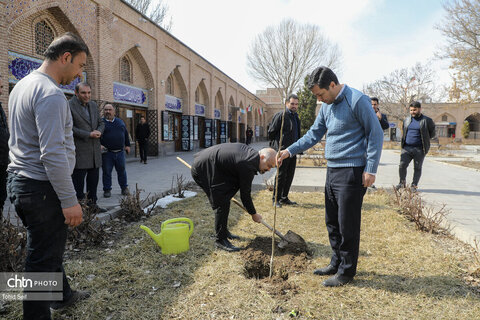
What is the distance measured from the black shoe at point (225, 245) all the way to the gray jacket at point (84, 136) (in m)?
2.36

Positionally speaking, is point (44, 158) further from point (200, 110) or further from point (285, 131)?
point (200, 110)

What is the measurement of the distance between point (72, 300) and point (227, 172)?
1875mm

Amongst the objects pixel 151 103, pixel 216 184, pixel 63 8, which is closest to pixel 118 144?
pixel 216 184

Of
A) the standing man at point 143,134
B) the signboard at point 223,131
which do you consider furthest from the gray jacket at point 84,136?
the signboard at point 223,131

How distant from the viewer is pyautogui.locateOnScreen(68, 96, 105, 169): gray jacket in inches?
171

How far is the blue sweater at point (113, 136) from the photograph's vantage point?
5.66 m

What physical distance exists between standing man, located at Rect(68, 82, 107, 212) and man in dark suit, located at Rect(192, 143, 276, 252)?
6.15ft

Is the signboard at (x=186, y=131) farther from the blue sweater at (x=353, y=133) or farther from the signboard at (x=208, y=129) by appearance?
the blue sweater at (x=353, y=133)

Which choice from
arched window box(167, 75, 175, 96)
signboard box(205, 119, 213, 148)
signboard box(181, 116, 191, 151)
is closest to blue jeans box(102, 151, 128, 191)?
arched window box(167, 75, 175, 96)

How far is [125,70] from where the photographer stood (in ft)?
45.6

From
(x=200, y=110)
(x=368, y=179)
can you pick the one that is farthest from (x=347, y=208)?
(x=200, y=110)

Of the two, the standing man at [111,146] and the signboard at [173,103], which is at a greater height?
the signboard at [173,103]

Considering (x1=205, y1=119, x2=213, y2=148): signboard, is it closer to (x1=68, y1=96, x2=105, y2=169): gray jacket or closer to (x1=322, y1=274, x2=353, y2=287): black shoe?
(x1=68, y1=96, x2=105, y2=169): gray jacket

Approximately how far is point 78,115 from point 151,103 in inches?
452
